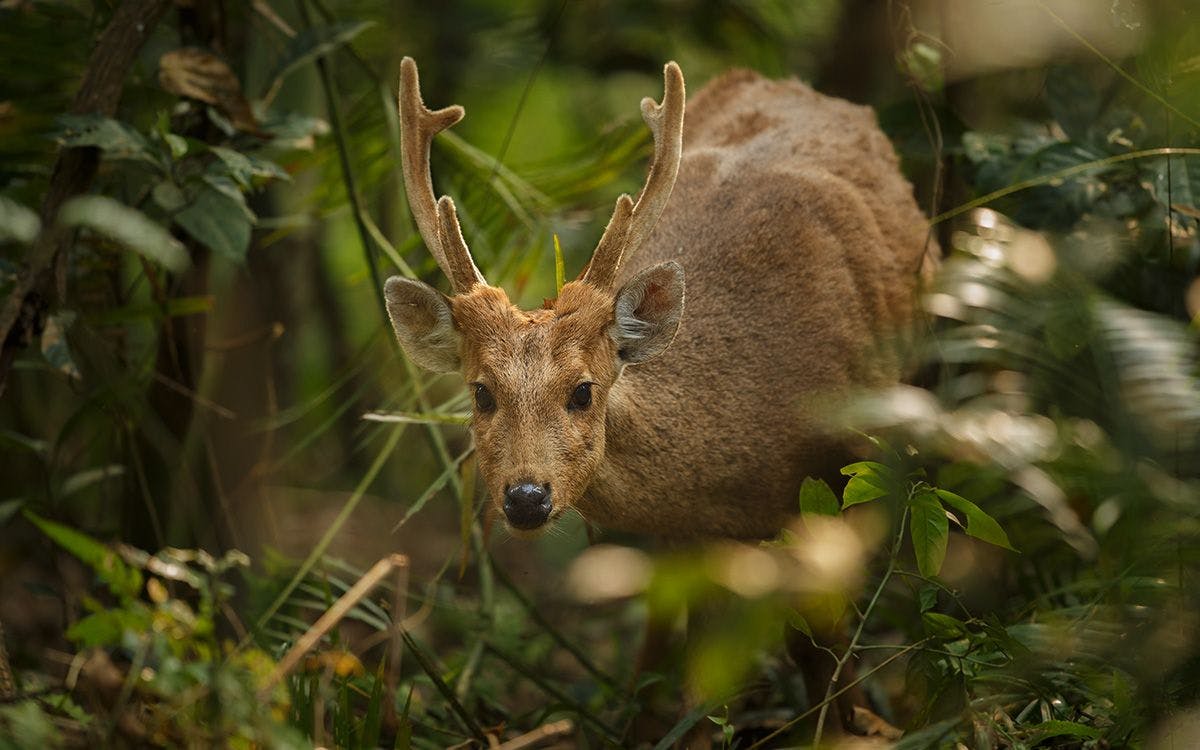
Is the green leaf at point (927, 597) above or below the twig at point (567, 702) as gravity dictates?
above

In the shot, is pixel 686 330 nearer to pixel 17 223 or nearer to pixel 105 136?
pixel 105 136

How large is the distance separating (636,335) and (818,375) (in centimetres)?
78

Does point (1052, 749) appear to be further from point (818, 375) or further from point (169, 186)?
point (169, 186)

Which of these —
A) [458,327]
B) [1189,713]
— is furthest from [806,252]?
[1189,713]

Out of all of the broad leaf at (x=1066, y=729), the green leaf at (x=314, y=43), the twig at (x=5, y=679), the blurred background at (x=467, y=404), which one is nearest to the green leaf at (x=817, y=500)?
the blurred background at (x=467, y=404)

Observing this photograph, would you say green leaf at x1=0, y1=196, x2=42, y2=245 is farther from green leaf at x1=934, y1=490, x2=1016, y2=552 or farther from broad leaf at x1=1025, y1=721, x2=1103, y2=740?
broad leaf at x1=1025, y1=721, x2=1103, y2=740

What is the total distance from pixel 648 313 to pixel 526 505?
0.82 m

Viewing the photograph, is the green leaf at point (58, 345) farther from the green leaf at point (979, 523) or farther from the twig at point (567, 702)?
the green leaf at point (979, 523)

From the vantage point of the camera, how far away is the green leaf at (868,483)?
3.07 meters

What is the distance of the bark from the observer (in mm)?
4141

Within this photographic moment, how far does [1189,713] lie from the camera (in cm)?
264

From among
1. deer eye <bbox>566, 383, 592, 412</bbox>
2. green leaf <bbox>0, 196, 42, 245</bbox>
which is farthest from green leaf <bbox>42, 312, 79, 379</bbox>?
deer eye <bbox>566, 383, 592, 412</bbox>

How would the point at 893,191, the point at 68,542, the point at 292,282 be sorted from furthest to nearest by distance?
the point at 292,282 → the point at 893,191 → the point at 68,542

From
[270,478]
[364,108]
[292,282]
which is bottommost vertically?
[270,478]
